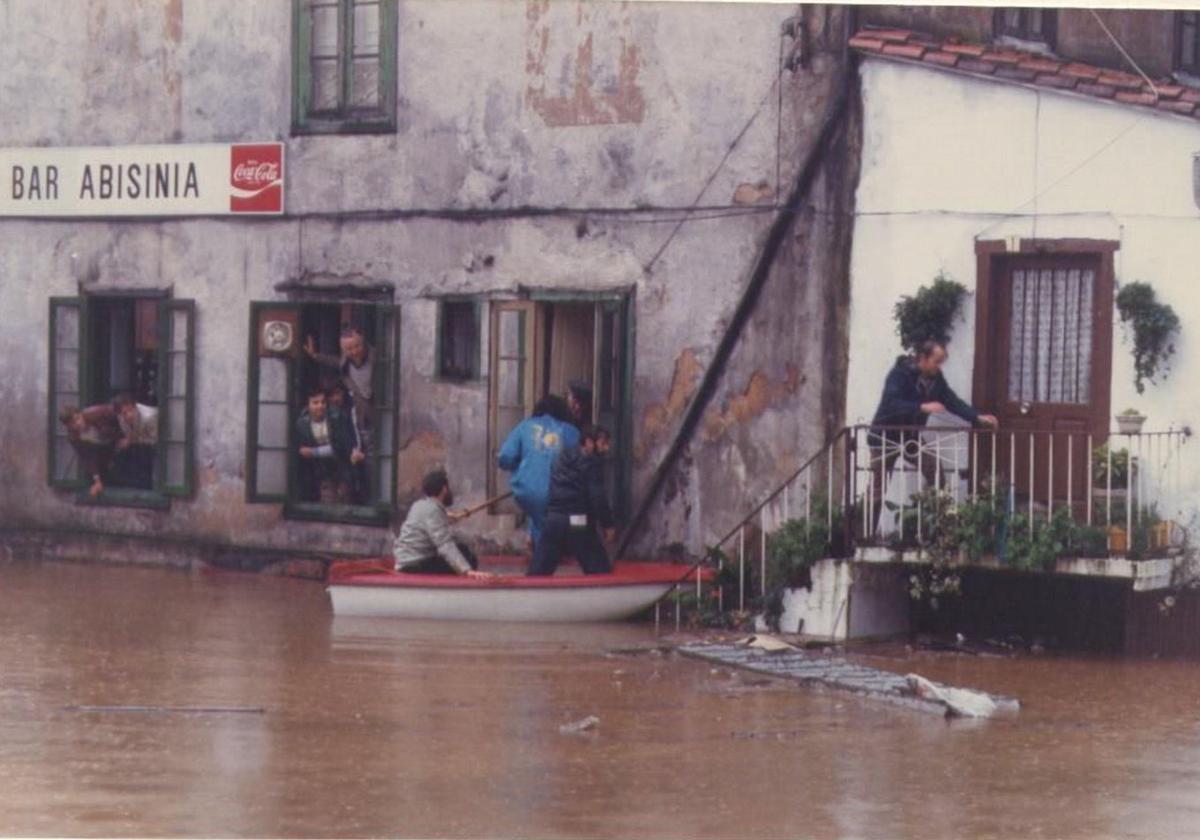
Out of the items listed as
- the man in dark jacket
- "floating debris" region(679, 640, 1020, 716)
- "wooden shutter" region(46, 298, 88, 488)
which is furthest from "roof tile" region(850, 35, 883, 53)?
"wooden shutter" region(46, 298, 88, 488)

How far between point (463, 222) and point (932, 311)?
175 inches

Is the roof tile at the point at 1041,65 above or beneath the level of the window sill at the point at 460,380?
above

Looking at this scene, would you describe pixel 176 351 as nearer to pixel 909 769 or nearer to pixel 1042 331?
pixel 1042 331

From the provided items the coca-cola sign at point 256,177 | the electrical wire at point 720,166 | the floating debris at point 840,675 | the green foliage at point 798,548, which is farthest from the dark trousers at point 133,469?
the floating debris at point 840,675

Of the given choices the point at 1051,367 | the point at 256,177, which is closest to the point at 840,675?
the point at 1051,367

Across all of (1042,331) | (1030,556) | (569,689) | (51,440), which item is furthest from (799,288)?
(51,440)

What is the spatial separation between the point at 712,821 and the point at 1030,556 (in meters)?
5.66

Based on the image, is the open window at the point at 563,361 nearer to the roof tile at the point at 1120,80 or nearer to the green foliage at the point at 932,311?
the green foliage at the point at 932,311

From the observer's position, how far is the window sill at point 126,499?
74.8ft

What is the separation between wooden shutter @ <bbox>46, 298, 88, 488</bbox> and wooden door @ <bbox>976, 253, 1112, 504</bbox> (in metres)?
8.66

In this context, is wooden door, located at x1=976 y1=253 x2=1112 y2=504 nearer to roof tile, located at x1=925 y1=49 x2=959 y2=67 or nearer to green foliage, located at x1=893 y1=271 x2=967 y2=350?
green foliage, located at x1=893 y1=271 x2=967 y2=350

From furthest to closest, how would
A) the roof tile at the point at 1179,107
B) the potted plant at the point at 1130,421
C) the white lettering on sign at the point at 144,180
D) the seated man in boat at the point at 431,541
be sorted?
the white lettering on sign at the point at 144,180 < the seated man in boat at the point at 431,541 < the roof tile at the point at 1179,107 < the potted plant at the point at 1130,421

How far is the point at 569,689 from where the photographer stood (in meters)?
15.6

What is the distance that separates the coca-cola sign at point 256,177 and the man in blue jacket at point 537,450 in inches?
147
